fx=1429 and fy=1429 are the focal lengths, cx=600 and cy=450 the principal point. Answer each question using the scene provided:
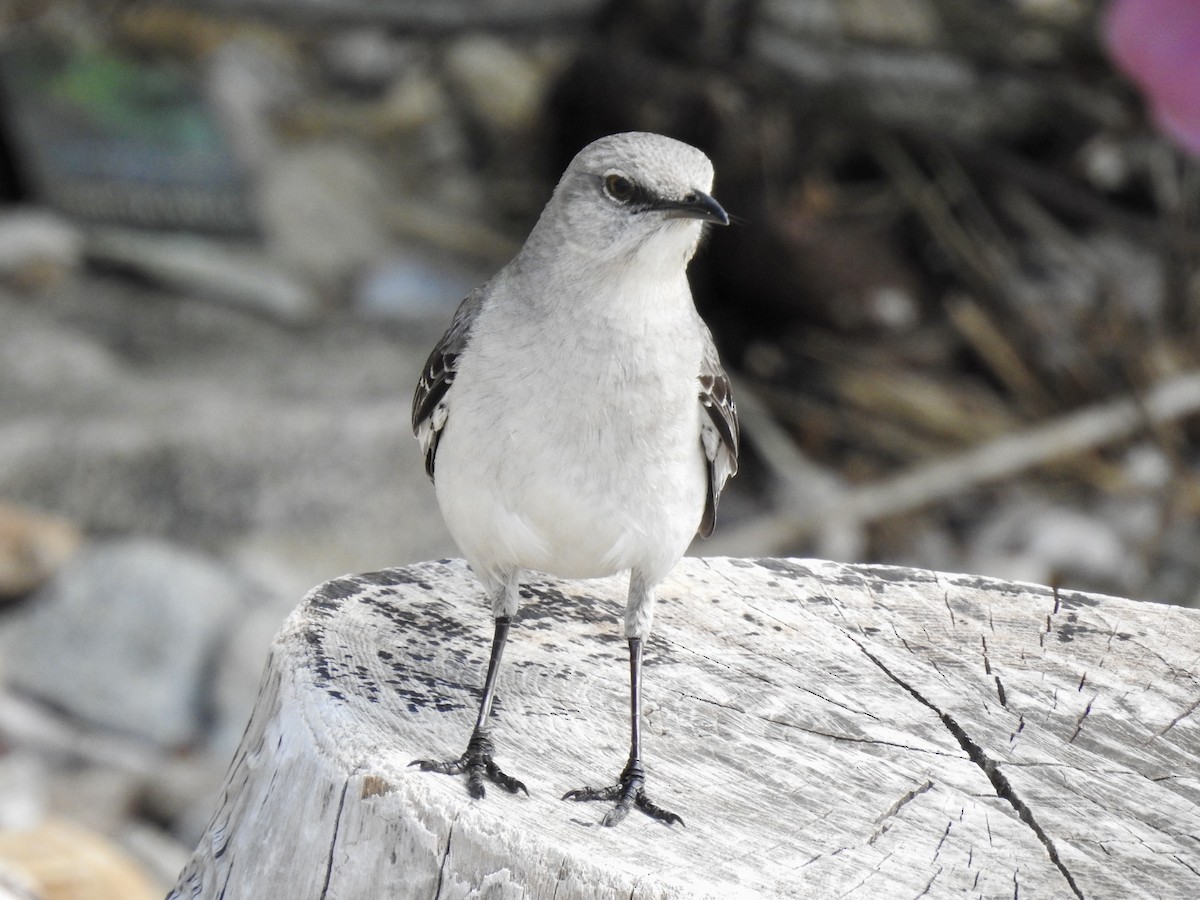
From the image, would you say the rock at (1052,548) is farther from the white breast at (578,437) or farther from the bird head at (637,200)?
the bird head at (637,200)

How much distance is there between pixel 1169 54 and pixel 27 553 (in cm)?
538

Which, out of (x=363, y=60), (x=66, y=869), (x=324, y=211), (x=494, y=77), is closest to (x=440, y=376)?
(x=66, y=869)

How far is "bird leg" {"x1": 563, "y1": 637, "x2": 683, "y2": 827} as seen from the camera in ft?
8.06

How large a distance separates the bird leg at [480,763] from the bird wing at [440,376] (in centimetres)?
58

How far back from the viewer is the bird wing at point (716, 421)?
9.80 ft

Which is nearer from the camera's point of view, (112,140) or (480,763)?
(480,763)

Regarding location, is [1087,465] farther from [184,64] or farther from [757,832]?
[184,64]

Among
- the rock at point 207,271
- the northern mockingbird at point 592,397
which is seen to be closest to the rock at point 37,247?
the rock at point 207,271

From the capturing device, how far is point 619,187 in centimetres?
281

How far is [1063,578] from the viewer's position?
284 inches

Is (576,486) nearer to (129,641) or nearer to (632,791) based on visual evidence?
(632,791)

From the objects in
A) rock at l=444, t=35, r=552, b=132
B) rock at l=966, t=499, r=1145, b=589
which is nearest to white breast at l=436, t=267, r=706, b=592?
rock at l=966, t=499, r=1145, b=589

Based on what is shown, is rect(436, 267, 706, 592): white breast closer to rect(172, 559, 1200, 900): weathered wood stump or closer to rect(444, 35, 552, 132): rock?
rect(172, 559, 1200, 900): weathered wood stump

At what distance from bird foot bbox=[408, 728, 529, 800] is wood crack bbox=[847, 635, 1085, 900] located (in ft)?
3.01
